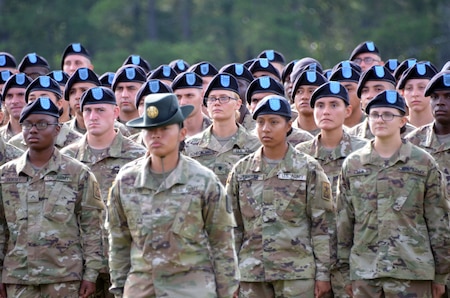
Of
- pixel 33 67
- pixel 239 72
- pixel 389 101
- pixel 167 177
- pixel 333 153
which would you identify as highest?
pixel 33 67

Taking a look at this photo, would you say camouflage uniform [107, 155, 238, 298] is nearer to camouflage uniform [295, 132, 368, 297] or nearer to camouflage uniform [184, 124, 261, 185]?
camouflage uniform [295, 132, 368, 297]

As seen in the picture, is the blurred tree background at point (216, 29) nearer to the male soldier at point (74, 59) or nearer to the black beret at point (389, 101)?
the male soldier at point (74, 59)

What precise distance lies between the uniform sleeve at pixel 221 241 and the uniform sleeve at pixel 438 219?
7.89 ft

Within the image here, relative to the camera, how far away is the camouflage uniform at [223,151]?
1420 centimetres

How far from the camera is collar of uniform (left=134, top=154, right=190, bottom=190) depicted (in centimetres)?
1078

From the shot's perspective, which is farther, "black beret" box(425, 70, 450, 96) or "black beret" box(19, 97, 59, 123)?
"black beret" box(425, 70, 450, 96)

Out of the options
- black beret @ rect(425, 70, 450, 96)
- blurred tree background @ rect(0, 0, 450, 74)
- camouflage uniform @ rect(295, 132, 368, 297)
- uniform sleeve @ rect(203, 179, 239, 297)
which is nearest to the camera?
uniform sleeve @ rect(203, 179, 239, 297)

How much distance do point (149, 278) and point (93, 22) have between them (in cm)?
3460

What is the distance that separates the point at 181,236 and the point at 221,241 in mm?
298

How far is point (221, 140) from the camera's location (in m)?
14.3

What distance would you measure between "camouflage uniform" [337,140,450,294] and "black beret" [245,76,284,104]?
2.70 m

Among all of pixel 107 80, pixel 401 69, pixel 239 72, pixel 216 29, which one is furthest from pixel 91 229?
pixel 216 29

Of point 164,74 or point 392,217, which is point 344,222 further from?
point 164,74

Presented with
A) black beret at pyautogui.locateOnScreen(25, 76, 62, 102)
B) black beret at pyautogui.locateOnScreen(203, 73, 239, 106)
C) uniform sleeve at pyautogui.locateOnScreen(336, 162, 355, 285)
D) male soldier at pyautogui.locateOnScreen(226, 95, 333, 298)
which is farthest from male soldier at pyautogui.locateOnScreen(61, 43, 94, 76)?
uniform sleeve at pyautogui.locateOnScreen(336, 162, 355, 285)
